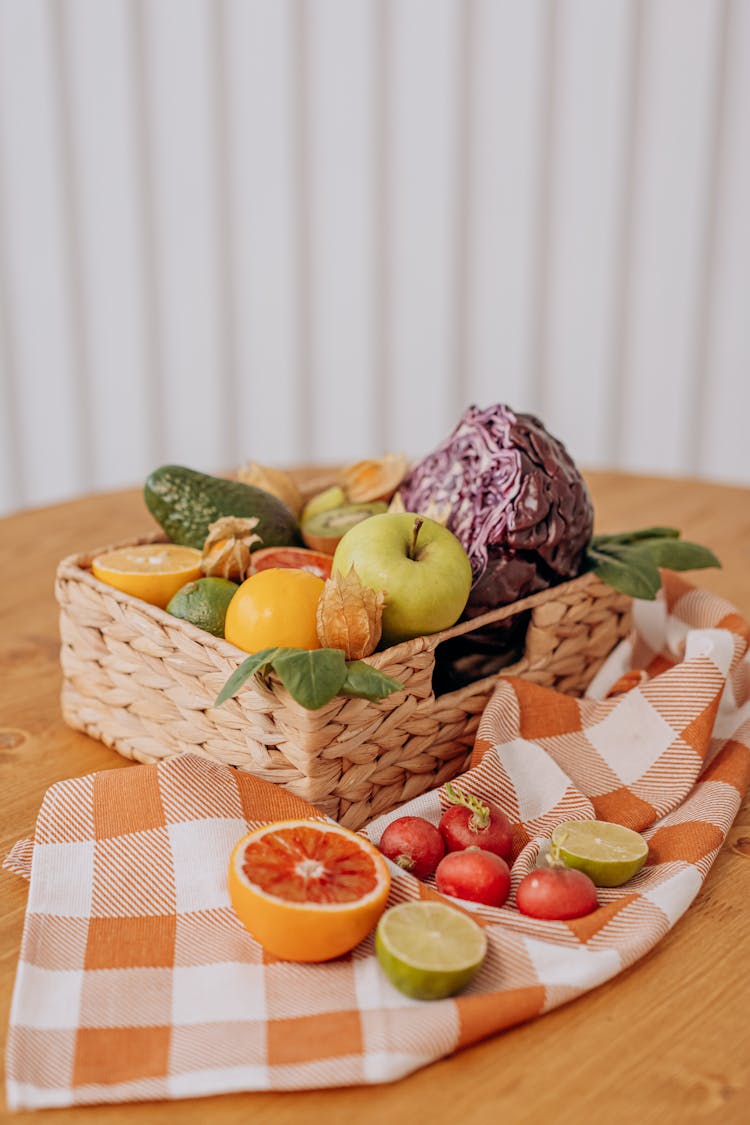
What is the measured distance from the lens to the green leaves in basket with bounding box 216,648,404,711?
0.92 meters

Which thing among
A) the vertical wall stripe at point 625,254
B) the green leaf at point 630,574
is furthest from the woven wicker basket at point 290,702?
the vertical wall stripe at point 625,254

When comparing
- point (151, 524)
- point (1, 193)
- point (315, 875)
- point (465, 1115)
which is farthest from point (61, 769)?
point (1, 193)

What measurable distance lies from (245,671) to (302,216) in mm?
2254

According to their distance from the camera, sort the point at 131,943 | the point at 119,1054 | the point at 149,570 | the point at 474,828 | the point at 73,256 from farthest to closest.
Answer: the point at 73,256 → the point at 149,570 → the point at 474,828 → the point at 131,943 → the point at 119,1054

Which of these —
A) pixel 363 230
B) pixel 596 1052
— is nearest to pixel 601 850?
pixel 596 1052

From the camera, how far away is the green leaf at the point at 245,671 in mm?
946

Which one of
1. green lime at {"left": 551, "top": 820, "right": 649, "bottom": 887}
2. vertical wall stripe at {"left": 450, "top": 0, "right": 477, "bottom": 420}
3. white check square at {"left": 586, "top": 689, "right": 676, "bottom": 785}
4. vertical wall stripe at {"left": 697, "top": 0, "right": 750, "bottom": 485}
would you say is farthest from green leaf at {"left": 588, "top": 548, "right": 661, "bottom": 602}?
vertical wall stripe at {"left": 697, "top": 0, "right": 750, "bottom": 485}

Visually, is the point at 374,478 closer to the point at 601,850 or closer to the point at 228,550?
the point at 228,550

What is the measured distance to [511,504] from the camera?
1.19m

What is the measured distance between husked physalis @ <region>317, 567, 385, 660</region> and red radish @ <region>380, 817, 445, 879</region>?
145 millimetres

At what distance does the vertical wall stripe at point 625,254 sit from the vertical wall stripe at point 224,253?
93 cm

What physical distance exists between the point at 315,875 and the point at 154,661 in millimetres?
319

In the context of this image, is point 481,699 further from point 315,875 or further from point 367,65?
point 367,65

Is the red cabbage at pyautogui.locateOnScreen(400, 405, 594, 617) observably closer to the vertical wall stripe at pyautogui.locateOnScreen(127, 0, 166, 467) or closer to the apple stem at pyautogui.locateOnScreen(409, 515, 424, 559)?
the apple stem at pyautogui.locateOnScreen(409, 515, 424, 559)
